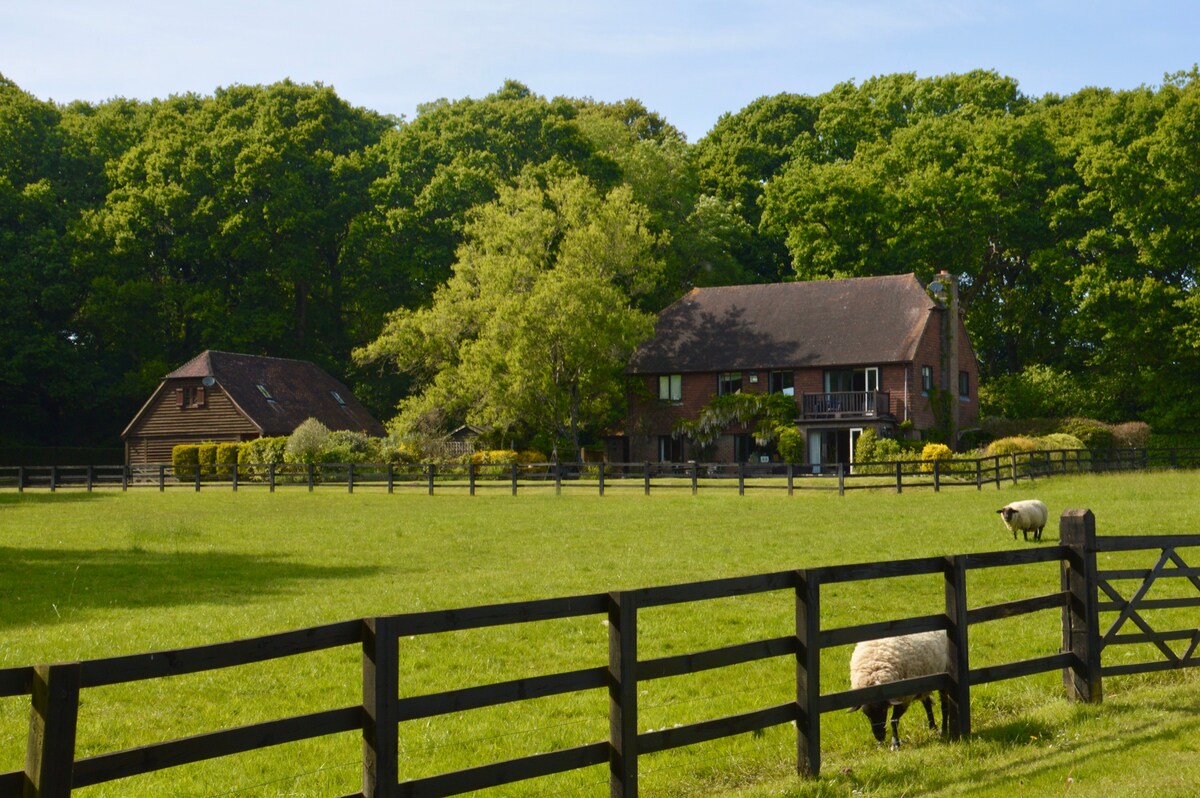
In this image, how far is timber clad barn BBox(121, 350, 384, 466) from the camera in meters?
62.9

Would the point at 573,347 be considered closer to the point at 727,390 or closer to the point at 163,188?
the point at 727,390

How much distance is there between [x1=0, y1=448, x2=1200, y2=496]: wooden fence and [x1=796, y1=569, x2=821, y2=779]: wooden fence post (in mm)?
30127

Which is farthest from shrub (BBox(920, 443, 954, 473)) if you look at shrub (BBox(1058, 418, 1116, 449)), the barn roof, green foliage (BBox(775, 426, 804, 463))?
the barn roof

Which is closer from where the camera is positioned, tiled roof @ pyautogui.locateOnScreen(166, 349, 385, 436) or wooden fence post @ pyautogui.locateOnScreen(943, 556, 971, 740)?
wooden fence post @ pyautogui.locateOnScreen(943, 556, 971, 740)

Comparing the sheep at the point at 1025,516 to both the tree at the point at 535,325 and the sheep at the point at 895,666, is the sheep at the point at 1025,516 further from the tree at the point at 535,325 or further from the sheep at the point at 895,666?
the tree at the point at 535,325

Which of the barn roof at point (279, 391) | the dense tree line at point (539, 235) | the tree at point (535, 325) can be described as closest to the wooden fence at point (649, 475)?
the tree at point (535, 325)

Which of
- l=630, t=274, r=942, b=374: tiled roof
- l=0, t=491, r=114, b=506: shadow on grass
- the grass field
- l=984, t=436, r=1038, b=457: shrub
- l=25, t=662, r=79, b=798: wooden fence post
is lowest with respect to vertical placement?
the grass field

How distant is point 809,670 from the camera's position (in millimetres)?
8742

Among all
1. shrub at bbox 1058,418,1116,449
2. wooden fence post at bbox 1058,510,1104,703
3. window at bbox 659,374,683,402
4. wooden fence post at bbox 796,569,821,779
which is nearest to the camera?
wooden fence post at bbox 796,569,821,779

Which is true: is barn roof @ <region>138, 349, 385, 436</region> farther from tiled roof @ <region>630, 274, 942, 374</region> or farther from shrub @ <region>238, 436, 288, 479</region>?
tiled roof @ <region>630, 274, 942, 374</region>

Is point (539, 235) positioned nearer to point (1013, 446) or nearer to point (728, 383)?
→ point (728, 383)

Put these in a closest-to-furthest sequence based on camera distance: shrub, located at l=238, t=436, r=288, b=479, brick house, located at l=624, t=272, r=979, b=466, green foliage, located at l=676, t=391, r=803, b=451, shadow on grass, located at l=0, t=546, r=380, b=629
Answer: shadow on grass, located at l=0, t=546, r=380, b=629, shrub, located at l=238, t=436, r=288, b=479, brick house, located at l=624, t=272, r=979, b=466, green foliage, located at l=676, t=391, r=803, b=451

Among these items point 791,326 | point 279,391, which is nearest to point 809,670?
point 791,326

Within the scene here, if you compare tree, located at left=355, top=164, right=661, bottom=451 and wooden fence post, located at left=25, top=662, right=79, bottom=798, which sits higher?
tree, located at left=355, top=164, right=661, bottom=451
